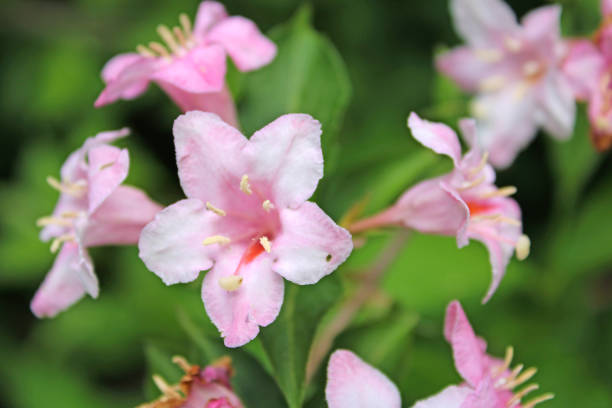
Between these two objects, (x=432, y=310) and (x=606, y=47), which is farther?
(x=432, y=310)

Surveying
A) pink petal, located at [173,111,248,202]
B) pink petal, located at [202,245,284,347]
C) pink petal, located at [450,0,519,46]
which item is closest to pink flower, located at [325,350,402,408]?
pink petal, located at [202,245,284,347]

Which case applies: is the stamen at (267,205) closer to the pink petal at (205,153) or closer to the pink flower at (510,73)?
the pink petal at (205,153)

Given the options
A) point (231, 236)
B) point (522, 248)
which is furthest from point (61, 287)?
point (522, 248)

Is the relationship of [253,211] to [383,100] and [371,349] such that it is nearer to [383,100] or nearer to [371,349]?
[371,349]

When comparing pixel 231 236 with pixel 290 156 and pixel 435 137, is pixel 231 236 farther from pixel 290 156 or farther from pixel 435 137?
pixel 435 137

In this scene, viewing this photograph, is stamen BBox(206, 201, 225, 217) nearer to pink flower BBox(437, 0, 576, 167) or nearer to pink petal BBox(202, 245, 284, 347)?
pink petal BBox(202, 245, 284, 347)

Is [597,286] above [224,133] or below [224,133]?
below

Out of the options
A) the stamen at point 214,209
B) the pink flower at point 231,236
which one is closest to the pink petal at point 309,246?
the pink flower at point 231,236

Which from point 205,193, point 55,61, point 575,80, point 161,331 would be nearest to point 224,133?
point 205,193
